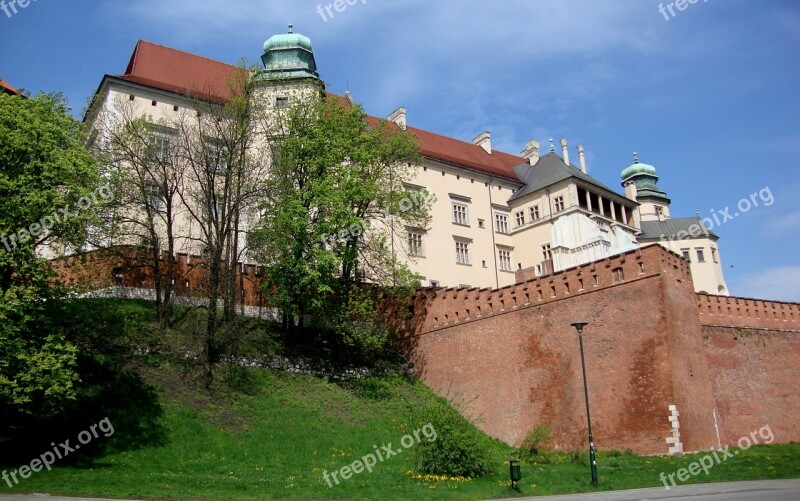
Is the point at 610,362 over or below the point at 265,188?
below

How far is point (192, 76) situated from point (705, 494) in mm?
33966

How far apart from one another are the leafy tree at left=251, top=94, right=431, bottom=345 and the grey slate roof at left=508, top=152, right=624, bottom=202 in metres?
18.2

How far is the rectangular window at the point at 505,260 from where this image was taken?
47625 mm

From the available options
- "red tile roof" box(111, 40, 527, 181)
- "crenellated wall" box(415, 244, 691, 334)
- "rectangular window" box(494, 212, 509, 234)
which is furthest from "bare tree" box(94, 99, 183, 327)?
"rectangular window" box(494, 212, 509, 234)

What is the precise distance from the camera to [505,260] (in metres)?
47.9

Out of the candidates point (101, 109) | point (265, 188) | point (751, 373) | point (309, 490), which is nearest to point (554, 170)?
point (751, 373)

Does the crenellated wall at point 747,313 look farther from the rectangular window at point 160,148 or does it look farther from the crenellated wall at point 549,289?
the rectangular window at point 160,148

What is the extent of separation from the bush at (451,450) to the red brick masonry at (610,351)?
18.4 ft

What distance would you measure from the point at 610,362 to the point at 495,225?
24.0m

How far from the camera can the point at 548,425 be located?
2602cm

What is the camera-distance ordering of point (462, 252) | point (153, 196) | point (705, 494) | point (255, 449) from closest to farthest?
1. point (705, 494)
2. point (255, 449)
3. point (153, 196)
4. point (462, 252)

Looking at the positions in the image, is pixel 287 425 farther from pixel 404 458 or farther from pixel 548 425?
pixel 548 425

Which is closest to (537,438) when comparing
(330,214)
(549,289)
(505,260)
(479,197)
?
(549,289)

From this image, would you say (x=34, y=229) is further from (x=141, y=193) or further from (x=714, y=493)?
(x=714, y=493)
